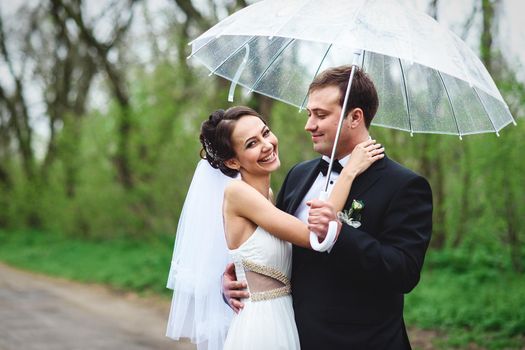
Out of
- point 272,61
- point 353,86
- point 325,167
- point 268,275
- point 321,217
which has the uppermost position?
point 272,61

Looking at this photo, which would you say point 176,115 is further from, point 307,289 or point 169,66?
point 307,289

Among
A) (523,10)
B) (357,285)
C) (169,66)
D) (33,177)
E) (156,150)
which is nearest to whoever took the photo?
(357,285)

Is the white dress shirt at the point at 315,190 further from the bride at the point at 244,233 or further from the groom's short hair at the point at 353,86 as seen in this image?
the groom's short hair at the point at 353,86

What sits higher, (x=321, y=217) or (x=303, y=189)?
(x=303, y=189)

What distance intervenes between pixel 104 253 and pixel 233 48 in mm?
10993

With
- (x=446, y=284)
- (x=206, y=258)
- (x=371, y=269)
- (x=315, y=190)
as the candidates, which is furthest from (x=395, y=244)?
(x=446, y=284)

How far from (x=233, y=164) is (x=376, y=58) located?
3.38ft

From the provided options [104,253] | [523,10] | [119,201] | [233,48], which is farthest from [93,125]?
[233,48]

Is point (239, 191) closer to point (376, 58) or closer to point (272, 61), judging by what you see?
point (272, 61)

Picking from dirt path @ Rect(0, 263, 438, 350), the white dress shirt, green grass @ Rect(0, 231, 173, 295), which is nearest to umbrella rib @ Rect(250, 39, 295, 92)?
the white dress shirt

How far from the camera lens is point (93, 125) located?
49.7ft

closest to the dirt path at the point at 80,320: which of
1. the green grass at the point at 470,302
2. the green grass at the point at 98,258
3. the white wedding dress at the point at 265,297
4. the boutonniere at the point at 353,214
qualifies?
the green grass at the point at 470,302

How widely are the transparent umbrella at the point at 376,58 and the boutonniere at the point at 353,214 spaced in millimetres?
252

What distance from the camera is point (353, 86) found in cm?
272
